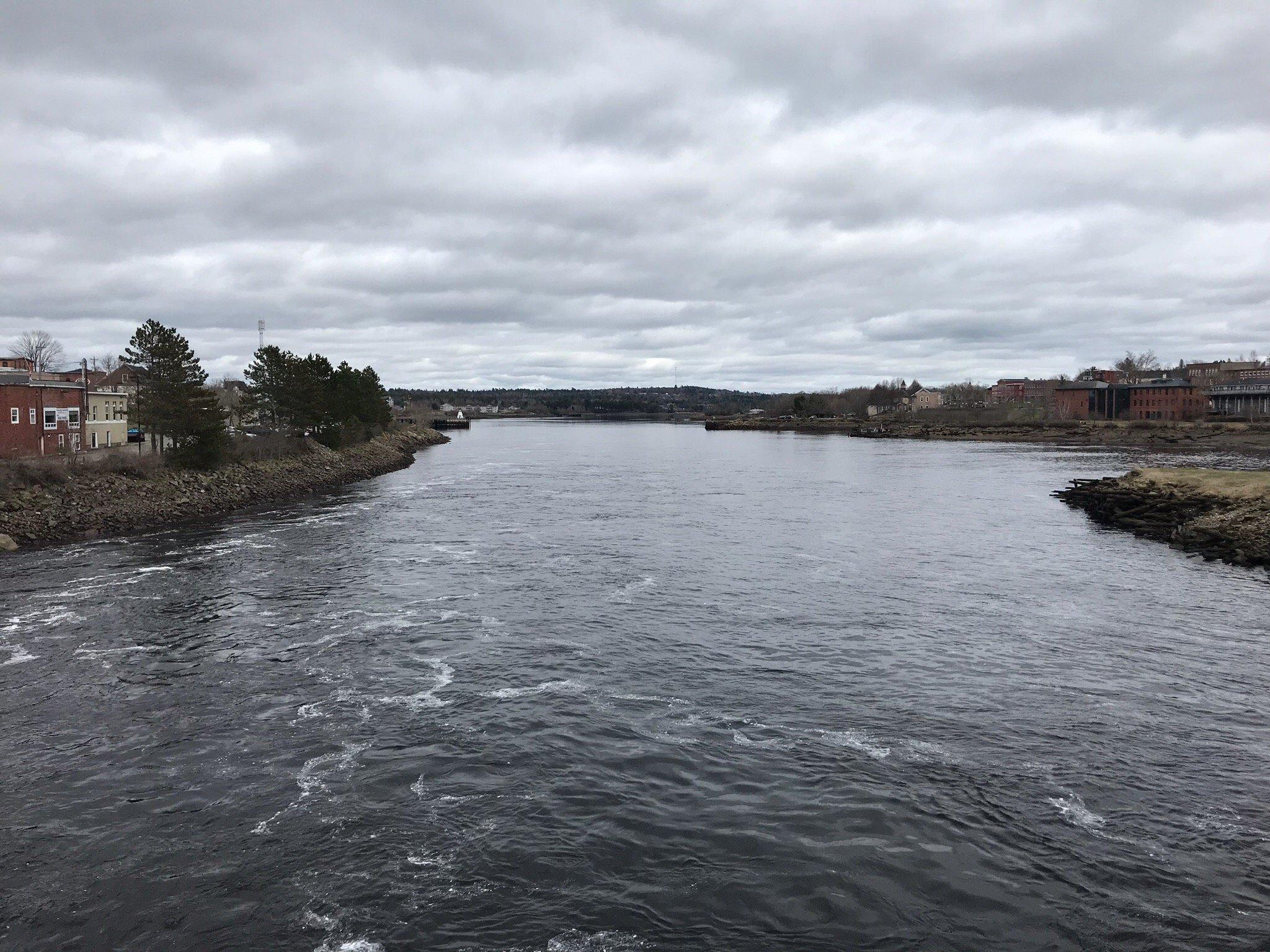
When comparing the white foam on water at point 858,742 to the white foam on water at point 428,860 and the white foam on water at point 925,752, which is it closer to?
the white foam on water at point 925,752

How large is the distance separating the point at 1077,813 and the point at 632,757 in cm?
812

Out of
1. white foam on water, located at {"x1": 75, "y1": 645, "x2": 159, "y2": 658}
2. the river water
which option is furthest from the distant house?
white foam on water, located at {"x1": 75, "y1": 645, "x2": 159, "y2": 658}

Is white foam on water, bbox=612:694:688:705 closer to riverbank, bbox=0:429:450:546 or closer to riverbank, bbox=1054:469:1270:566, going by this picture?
riverbank, bbox=1054:469:1270:566

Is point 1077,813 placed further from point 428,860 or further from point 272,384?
point 272,384

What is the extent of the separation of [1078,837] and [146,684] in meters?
21.1

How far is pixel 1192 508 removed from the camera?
48.8 meters

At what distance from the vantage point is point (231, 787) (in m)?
15.1

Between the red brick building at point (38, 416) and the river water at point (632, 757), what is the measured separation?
33.2 metres

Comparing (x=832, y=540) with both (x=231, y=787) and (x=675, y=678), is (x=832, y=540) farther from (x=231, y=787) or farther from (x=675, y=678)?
(x=231, y=787)

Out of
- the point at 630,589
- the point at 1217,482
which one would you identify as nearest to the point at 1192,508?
the point at 1217,482

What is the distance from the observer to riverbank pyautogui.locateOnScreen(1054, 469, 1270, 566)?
1570 inches

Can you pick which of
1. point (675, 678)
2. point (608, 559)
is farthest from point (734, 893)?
point (608, 559)

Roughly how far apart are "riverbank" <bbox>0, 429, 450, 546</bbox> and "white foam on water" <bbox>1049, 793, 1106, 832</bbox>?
4656 cm

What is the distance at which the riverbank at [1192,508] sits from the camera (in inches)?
1570
